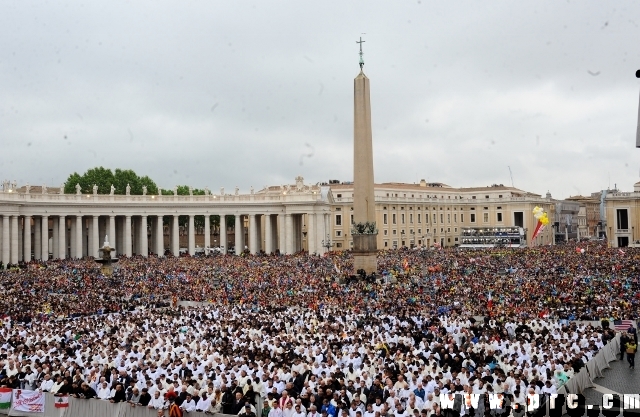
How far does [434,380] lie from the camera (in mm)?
14898

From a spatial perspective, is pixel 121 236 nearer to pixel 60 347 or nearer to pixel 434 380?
pixel 60 347

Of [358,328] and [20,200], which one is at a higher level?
[20,200]

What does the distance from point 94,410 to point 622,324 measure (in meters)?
18.1

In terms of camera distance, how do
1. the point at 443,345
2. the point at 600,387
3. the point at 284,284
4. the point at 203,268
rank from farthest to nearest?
the point at 203,268 < the point at 284,284 < the point at 443,345 < the point at 600,387

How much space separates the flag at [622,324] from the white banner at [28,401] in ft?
60.5

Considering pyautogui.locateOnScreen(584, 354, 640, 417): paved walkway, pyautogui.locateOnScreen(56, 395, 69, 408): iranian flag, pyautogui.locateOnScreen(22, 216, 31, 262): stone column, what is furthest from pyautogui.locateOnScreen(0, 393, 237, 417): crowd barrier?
pyautogui.locateOnScreen(22, 216, 31, 262): stone column

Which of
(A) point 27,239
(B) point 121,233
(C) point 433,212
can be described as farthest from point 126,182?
(C) point 433,212

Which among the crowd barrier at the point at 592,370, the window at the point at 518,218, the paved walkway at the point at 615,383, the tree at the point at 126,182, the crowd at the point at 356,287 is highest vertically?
the tree at the point at 126,182

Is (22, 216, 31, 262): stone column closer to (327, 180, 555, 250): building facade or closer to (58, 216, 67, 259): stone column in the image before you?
(58, 216, 67, 259): stone column

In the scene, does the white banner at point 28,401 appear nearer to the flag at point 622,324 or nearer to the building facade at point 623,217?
the flag at point 622,324

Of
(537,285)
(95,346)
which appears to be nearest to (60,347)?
(95,346)

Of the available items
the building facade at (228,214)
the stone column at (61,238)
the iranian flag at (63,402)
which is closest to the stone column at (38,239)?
the building facade at (228,214)

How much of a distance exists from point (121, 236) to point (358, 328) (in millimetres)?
57659

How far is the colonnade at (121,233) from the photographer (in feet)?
214
